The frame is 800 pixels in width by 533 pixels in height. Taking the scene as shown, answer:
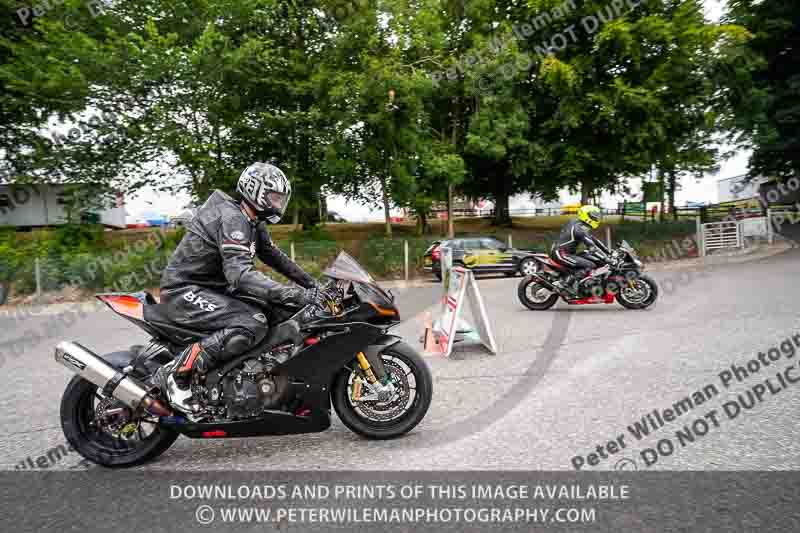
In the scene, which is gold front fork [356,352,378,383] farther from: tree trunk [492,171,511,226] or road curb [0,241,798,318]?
tree trunk [492,171,511,226]

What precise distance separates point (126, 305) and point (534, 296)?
897 centimetres

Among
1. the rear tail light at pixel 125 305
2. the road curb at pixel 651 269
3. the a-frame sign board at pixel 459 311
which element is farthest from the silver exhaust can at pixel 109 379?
the road curb at pixel 651 269

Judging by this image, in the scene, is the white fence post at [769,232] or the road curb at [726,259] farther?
the white fence post at [769,232]

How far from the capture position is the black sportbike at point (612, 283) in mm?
11016

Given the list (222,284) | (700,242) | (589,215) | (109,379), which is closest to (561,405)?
(222,284)

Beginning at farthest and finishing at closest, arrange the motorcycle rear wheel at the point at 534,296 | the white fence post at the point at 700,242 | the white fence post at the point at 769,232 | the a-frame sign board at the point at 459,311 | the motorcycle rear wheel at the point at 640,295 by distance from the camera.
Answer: the white fence post at the point at 769,232 → the white fence post at the point at 700,242 → the motorcycle rear wheel at the point at 534,296 → the motorcycle rear wheel at the point at 640,295 → the a-frame sign board at the point at 459,311

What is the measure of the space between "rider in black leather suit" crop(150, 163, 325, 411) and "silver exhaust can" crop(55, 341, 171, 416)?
0.41 feet

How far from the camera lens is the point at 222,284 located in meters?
4.26

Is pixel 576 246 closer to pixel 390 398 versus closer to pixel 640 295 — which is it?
pixel 640 295

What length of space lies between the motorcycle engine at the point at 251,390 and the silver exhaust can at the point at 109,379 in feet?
1.47

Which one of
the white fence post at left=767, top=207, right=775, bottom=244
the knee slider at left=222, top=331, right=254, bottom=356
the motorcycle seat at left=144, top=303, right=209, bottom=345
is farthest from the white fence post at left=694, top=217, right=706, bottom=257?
the motorcycle seat at left=144, top=303, right=209, bottom=345

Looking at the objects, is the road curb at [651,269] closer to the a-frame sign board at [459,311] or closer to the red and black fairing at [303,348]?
the a-frame sign board at [459,311]

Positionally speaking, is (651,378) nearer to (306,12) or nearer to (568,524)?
(568,524)

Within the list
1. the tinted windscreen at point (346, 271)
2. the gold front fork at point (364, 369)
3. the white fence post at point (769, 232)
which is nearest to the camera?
the tinted windscreen at point (346, 271)
